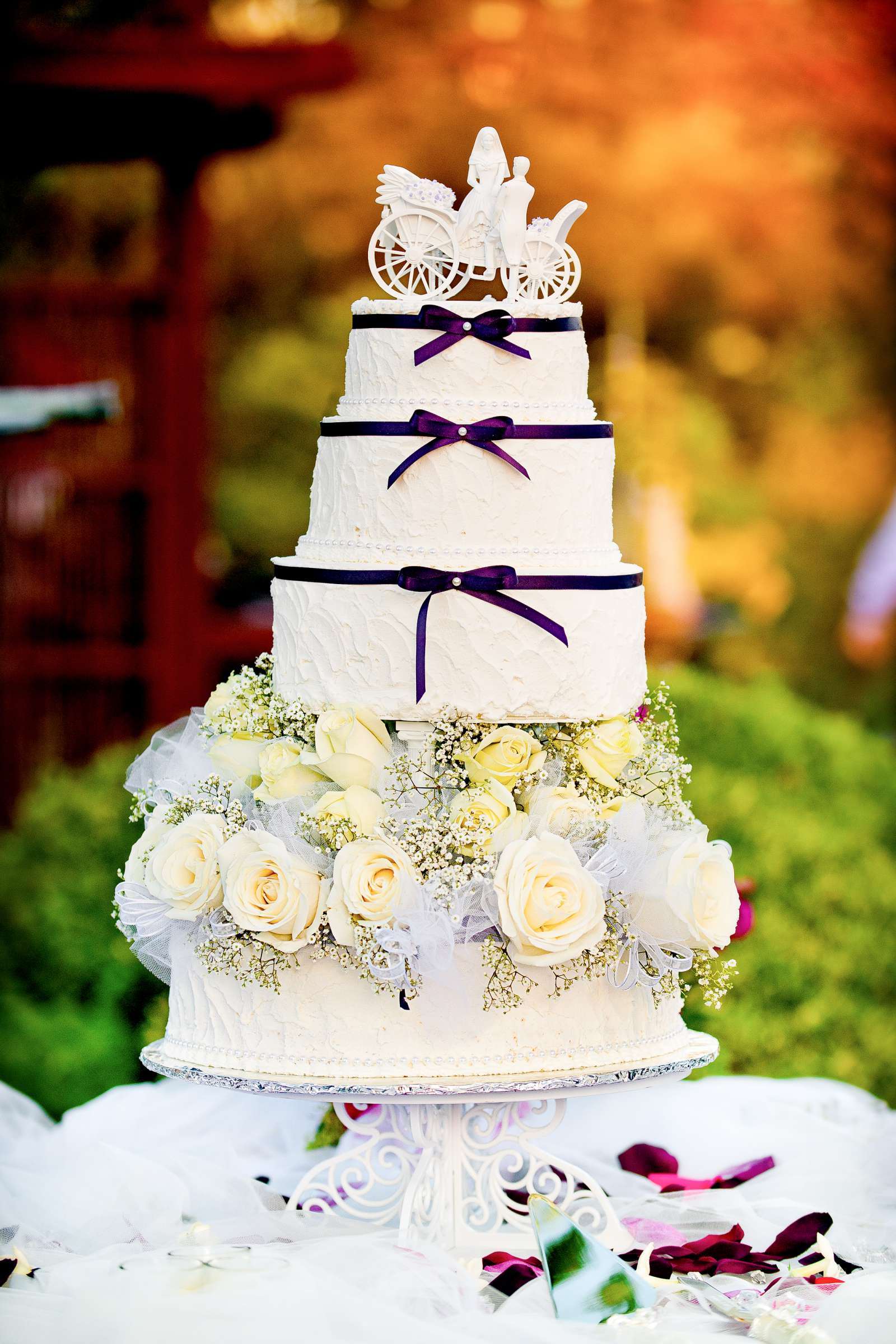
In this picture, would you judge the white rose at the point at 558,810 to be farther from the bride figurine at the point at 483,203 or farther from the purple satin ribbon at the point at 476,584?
the bride figurine at the point at 483,203

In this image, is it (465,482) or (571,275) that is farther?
(571,275)

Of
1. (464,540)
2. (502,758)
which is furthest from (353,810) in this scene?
(464,540)

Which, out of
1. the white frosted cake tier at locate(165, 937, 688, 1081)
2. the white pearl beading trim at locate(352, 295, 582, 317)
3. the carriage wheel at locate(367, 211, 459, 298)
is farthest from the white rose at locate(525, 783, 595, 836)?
the carriage wheel at locate(367, 211, 459, 298)

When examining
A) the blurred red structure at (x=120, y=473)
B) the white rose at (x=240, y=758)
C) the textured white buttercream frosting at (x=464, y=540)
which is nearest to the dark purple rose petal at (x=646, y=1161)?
the textured white buttercream frosting at (x=464, y=540)

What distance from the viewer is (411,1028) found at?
405cm

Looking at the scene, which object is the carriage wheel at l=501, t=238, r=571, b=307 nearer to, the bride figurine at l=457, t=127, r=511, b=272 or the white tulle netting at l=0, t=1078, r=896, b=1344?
the bride figurine at l=457, t=127, r=511, b=272

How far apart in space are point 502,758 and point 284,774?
53 centimetres

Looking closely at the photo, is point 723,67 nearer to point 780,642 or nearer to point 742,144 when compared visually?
point 742,144

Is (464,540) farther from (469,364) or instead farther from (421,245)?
(421,245)

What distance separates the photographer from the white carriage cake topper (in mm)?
4363

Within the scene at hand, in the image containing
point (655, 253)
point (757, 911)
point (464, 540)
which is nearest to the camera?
point (464, 540)

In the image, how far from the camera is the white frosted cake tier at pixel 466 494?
Result: 4227 millimetres

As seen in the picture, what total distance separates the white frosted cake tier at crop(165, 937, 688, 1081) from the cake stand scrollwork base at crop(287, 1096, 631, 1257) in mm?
210

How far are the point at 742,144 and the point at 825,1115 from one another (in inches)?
534
